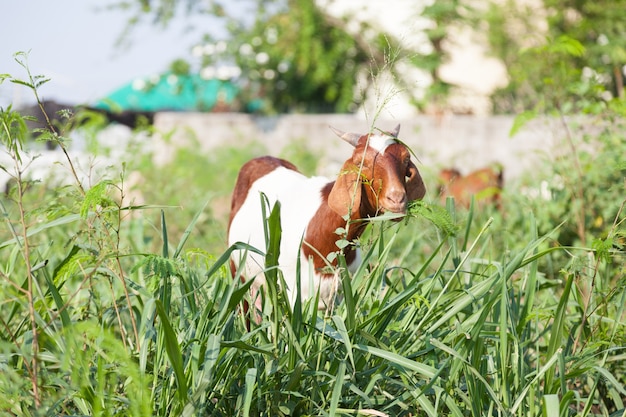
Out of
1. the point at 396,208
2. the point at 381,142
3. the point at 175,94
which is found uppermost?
the point at 381,142

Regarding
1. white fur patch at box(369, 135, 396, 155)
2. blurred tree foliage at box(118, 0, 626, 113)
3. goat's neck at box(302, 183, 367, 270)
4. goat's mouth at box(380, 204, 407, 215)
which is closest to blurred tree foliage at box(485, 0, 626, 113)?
blurred tree foliage at box(118, 0, 626, 113)

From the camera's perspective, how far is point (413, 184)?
2.56 m

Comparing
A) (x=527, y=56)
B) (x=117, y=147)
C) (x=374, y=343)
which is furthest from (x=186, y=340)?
(x=527, y=56)

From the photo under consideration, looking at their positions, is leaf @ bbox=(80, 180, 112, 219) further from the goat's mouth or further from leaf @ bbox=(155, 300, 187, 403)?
the goat's mouth

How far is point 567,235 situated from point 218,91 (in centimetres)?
1058

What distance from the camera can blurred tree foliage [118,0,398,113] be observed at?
45.9 ft

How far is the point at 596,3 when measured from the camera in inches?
544

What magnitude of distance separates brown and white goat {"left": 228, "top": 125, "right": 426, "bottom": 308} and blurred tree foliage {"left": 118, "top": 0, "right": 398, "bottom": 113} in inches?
426

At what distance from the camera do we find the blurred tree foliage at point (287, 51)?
13992 millimetres

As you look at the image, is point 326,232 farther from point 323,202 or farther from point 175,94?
point 175,94

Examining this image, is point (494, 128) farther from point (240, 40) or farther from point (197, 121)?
point (240, 40)

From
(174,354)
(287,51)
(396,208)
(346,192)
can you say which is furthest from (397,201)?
(287,51)

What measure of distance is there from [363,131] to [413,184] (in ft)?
29.0

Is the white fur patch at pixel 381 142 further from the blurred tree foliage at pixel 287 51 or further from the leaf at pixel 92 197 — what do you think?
the blurred tree foliage at pixel 287 51
